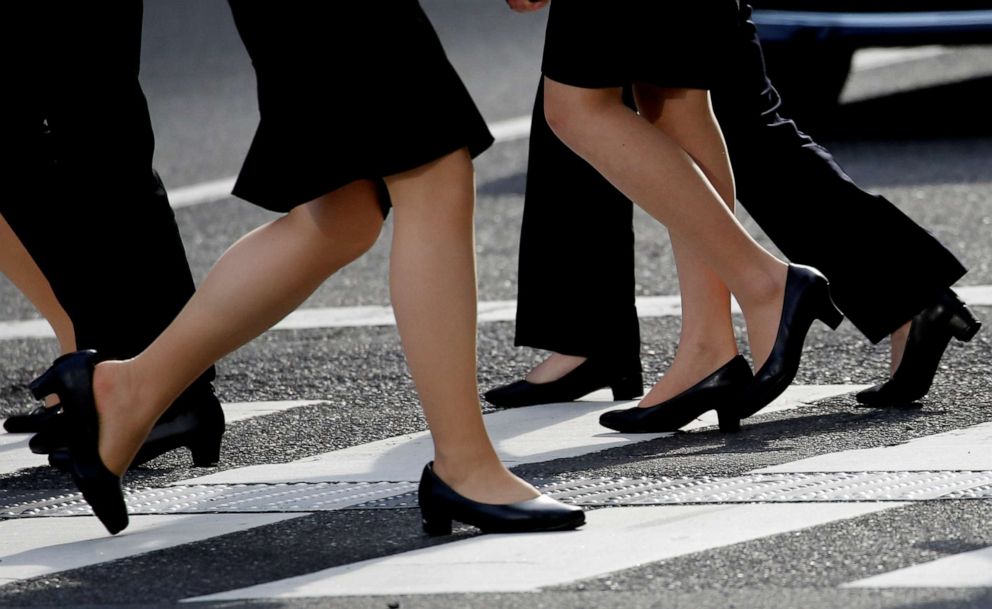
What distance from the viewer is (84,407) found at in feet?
10.8

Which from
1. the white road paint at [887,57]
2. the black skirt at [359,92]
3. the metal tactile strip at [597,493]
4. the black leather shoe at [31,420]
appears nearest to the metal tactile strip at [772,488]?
the metal tactile strip at [597,493]

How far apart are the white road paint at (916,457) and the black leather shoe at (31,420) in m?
1.56

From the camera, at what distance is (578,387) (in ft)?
14.2

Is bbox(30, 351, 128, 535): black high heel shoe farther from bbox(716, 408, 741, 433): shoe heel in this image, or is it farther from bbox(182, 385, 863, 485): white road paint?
bbox(716, 408, 741, 433): shoe heel

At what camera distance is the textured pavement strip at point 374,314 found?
212 inches

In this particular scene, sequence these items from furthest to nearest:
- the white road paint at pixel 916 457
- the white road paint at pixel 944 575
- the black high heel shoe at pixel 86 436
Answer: the white road paint at pixel 916 457
the black high heel shoe at pixel 86 436
the white road paint at pixel 944 575

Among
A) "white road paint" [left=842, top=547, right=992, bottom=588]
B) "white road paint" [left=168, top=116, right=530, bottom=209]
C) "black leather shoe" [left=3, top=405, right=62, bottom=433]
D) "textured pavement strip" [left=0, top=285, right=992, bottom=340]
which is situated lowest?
"white road paint" [left=168, top=116, right=530, bottom=209]

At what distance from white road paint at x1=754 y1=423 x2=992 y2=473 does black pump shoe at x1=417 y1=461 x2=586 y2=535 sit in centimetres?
52

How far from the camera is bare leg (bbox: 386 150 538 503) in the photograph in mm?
3023

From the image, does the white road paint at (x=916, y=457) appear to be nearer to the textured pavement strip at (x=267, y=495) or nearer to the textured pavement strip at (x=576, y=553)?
the textured pavement strip at (x=576, y=553)

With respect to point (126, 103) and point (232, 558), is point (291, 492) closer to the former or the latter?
point (232, 558)

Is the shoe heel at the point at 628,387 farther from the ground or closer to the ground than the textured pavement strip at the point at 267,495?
closer to the ground

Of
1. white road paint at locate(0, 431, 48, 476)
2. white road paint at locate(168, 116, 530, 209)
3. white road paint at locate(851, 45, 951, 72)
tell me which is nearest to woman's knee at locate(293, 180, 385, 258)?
white road paint at locate(0, 431, 48, 476)

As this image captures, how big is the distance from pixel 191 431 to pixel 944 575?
61.1 inches
